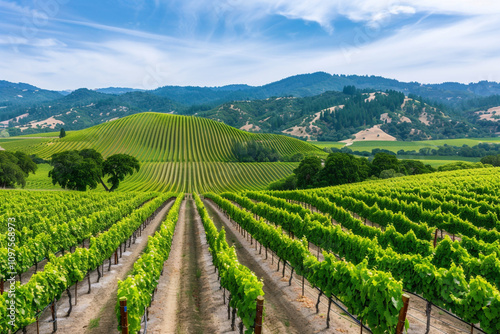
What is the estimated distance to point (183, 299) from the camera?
17.9m

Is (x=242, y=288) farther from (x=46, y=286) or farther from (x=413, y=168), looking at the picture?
(x=413, y=168)

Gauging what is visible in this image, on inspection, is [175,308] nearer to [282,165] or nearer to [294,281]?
[294,281]

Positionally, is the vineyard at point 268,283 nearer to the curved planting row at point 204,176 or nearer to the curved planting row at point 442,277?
the curved planting row at point 442,277

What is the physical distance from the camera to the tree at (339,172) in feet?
264

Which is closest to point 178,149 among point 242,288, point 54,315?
point 54,315

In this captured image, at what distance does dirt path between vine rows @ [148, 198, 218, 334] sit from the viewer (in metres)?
14.9

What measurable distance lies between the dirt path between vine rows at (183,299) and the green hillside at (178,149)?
278 ft

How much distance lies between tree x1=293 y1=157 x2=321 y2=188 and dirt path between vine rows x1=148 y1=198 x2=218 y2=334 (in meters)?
62.8

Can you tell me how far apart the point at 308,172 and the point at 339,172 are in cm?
1018

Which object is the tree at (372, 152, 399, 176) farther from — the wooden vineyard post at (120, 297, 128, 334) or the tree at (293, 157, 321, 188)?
the wooden vineyard post at (120, 297, 128, 334)

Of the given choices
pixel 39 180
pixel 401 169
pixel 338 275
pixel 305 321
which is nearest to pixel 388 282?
pixel 338 275

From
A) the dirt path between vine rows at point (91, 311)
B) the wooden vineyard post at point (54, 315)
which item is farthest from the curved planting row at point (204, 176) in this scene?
the wooden vineyard post at point (54, 315)

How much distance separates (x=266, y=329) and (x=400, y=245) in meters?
12.4

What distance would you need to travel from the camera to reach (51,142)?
6471 inches
